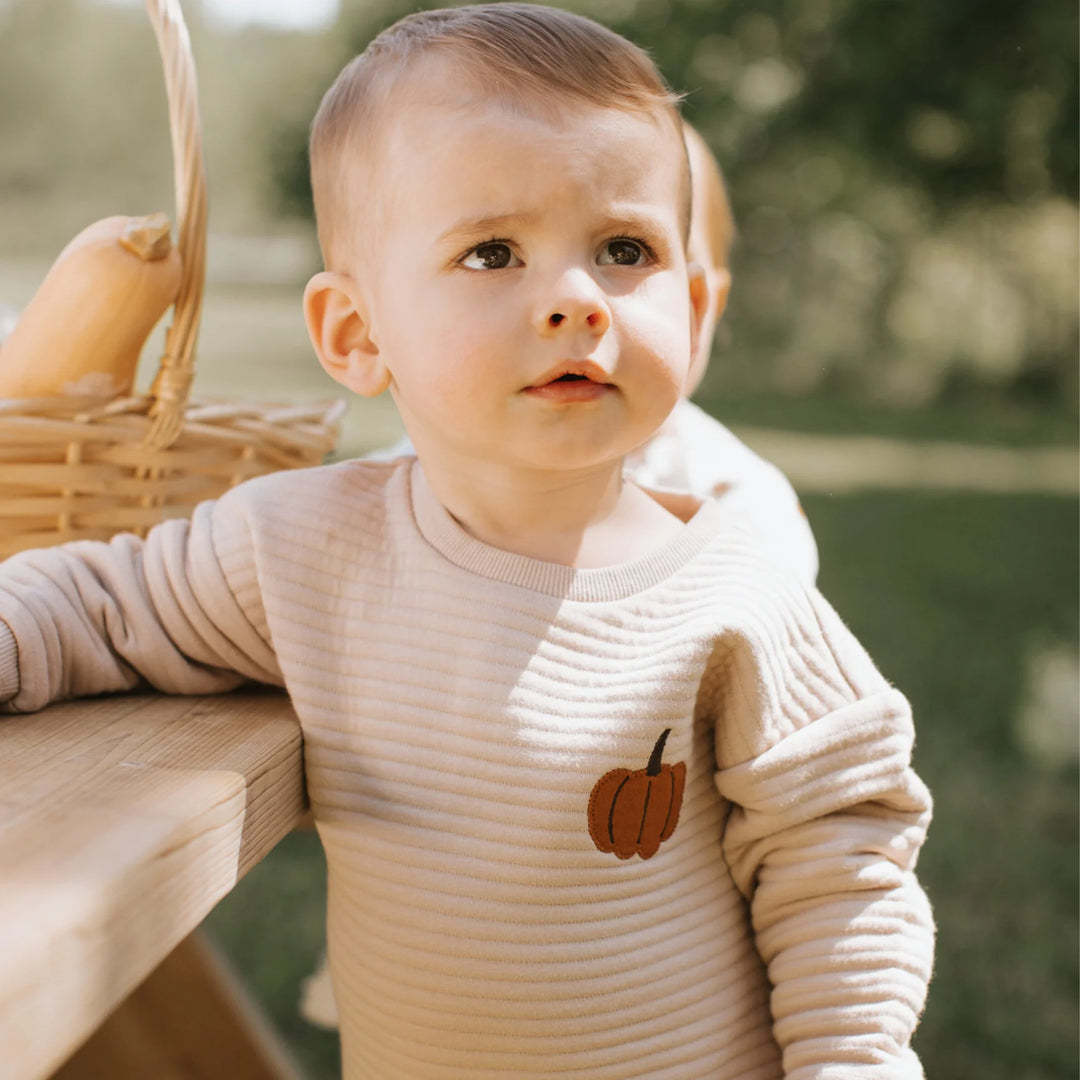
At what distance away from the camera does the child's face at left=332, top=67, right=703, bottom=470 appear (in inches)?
35.7

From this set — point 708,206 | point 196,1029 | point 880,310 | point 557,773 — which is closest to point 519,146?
point 557,773

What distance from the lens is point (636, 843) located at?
0.97 metres

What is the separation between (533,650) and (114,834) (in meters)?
0.37

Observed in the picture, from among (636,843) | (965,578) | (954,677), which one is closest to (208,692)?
(636,843)

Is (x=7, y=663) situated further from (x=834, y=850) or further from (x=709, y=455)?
(x=709, y=455)

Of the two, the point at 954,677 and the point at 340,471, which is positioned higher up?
the point at 340,471

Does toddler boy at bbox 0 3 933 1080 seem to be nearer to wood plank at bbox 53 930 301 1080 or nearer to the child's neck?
the child's neck

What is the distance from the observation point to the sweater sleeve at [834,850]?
971 millimetres

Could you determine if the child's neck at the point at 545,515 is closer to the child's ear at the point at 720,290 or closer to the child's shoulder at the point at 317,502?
the child's shoulder at the point at 317,502

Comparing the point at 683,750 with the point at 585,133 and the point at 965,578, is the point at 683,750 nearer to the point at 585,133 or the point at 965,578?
the point at 585,133

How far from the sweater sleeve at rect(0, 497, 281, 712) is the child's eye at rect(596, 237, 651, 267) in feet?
1.21

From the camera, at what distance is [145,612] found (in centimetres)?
102

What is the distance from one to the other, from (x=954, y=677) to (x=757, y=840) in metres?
3.11

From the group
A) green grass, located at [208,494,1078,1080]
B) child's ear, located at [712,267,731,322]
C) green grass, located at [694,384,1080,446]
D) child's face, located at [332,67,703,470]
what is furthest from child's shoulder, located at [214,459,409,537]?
green grass, located at [694,384,1080,446]
